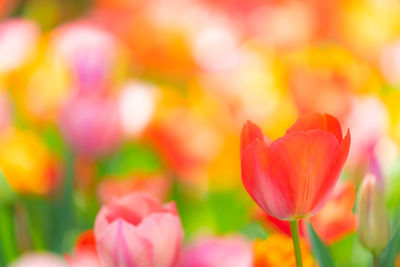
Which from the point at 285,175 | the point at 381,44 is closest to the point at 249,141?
the point at 285,175

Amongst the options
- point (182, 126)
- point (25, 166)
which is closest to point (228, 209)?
point (182, 126)

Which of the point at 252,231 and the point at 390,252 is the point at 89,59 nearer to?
the point at 252,231

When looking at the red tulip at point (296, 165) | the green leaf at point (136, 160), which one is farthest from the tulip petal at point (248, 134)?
the green leaf at point (136, 160)

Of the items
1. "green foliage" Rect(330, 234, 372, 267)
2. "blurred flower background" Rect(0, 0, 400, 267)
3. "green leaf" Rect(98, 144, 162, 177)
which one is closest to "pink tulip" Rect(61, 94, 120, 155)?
"blurred flower background" Rect(0, 0, 400, 267)

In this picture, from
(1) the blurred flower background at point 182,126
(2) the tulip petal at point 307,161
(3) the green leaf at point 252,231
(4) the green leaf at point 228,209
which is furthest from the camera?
(4) the green leaf at point 228,209

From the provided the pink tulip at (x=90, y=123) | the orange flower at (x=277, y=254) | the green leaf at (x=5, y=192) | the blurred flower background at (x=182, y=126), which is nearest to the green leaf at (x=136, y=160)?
the blurred flower background at (x=182, y=126)

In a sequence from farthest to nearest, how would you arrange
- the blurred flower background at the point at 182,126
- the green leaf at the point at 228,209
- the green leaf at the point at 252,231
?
the green leaf at the point at 228,209
the green leaf at the point at 252,231
the blurred flower background at the point at 182,126

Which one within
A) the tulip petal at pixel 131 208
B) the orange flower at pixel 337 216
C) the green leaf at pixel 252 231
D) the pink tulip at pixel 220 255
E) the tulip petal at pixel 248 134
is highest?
the tulip petal at pixel 248 134

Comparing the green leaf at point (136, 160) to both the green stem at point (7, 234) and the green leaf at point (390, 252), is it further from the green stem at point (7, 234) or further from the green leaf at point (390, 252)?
the green leaf at point (390, 252)

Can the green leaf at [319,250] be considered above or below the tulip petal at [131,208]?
below

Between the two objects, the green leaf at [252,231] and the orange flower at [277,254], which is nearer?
the orange flower at [277,254]
